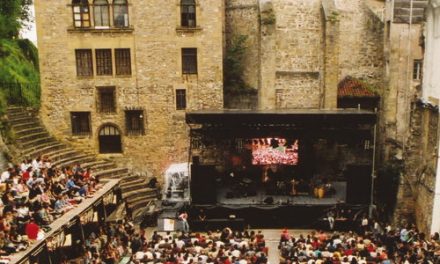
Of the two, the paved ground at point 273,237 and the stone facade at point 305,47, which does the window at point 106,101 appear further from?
the stone facade at point 305,47

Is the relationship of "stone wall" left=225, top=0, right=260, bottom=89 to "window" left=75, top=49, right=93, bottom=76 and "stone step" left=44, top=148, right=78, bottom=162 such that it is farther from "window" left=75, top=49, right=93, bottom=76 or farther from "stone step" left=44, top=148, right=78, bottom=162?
"stone step" left=44, top=148, right=78, bottom=162

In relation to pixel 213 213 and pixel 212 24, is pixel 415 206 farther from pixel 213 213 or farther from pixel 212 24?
pixel 212 24

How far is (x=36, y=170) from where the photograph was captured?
76.0ft

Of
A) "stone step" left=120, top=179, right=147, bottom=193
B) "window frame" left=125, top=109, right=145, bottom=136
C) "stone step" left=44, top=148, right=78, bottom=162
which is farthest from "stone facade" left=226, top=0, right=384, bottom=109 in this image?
"stone step" left=44, top=148, right=78, bottom=162

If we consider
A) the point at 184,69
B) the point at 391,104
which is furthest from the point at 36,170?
the point at 391,104

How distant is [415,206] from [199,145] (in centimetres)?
1318

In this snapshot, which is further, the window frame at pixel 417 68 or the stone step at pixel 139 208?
the window frame at pixel 417 68

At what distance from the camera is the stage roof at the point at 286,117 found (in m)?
27.0

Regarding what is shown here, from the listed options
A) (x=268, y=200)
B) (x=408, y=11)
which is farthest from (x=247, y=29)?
(x=268, y=200)

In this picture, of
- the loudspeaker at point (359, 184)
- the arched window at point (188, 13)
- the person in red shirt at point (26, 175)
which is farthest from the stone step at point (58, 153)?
the loudspeaker at point (359, 184)

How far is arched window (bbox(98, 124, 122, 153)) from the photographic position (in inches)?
1244

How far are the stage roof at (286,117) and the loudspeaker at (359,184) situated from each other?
2715 millimetres

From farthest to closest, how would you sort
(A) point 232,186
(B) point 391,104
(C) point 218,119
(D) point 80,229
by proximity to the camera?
(B) point 391,104
(A) point 232,186
(C) point 218,119
(D) point 80,229

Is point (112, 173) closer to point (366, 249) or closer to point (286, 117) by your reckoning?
point (286, 117)
